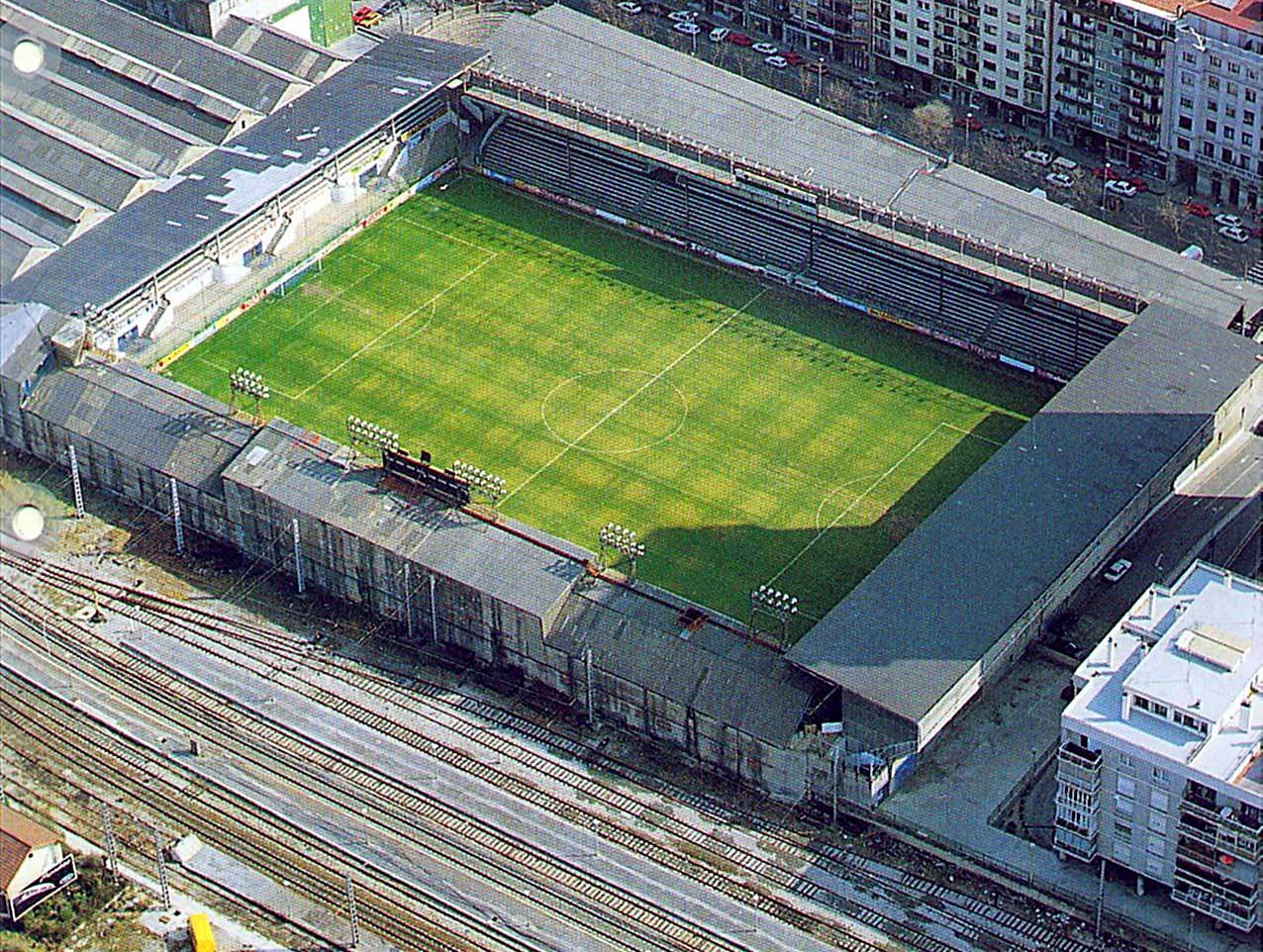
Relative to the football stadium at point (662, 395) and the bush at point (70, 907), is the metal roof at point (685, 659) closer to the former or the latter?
the football stadium at point (662, 395)

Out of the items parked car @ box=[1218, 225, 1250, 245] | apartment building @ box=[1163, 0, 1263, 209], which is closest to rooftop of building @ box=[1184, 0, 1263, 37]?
apartment building @ box=[1163, 0, 1263, 209]

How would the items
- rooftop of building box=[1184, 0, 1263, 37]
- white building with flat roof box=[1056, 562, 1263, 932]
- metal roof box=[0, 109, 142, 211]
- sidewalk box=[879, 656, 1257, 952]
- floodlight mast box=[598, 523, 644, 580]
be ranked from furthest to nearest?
1. rooftop of building box=[1184, 0, 1263, 37]
2. metal roof box=[0, 109, 142, 211]
3. floodlight mast box=[598, 523, 644, 580]
4. sidewalk box=[879, 656, 1257, 952]
5. white building with flat roof box=[1056, 562, 1263, 932]

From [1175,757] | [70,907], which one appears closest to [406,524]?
[70,907]

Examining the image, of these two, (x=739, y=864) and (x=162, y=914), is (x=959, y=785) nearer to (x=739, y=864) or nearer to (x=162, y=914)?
(x=739, y=864)

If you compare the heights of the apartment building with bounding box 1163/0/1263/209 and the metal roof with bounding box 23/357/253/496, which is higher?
the apartment building with bounding box 1163/0/1263/209

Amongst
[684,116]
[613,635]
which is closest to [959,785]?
[613,635]

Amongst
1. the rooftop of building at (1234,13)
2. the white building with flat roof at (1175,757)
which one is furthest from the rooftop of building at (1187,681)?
the rooftop of building at (1234,13)

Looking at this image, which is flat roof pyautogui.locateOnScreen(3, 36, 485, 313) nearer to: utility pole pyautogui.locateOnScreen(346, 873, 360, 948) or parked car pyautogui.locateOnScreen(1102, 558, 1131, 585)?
utility pole pyautogui.locateOnScreen(346, 873, 360, 948)
